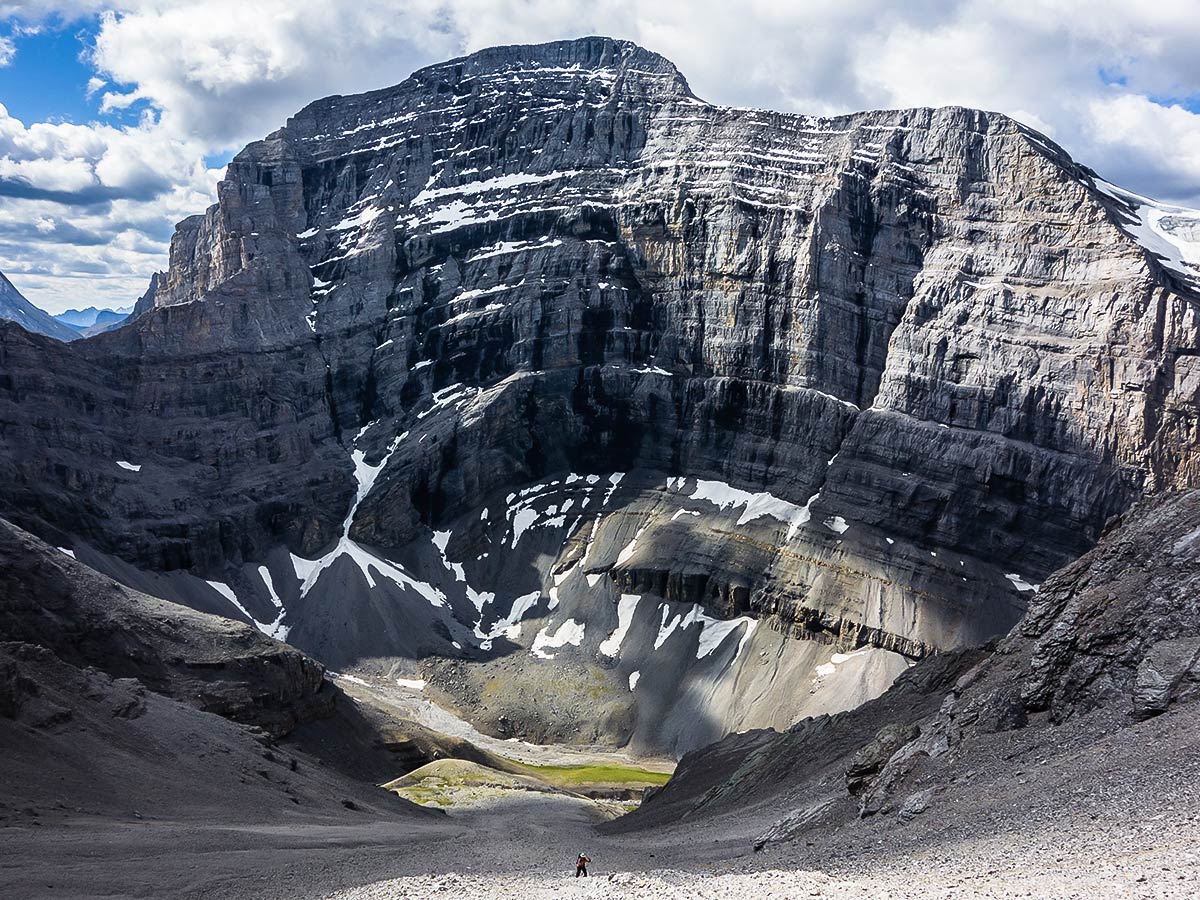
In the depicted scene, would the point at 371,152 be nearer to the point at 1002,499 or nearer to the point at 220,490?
the point at 220,490

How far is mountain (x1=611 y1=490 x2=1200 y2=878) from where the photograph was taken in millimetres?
24891

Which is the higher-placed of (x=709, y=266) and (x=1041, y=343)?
(x=709, y=266)

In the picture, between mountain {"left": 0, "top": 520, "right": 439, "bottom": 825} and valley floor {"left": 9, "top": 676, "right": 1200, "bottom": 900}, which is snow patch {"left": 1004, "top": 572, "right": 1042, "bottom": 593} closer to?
valley floor {"left": 9, "top": 676, "right": 1200, "bottom": 900}

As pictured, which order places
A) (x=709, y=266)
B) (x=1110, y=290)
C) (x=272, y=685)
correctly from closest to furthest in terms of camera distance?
(x=272, y=685) → (x=1110, y=290) → (x=709, y=266)

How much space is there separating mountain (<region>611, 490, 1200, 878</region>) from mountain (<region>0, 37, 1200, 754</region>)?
58.9m

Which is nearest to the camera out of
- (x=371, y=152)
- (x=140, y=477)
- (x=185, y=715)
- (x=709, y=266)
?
(x=185, y=715)

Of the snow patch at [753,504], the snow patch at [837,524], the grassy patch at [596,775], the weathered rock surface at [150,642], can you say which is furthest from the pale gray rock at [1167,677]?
the snow patch at [753,504]

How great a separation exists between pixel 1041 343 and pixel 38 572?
335 feet

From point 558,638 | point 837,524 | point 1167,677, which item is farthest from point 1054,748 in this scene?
point 558,638

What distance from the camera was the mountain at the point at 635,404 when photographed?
104 m

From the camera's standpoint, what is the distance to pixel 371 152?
162m

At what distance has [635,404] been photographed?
134 m

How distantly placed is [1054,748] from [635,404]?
10513cm

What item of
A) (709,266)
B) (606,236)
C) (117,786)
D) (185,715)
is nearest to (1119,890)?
(117,786)
